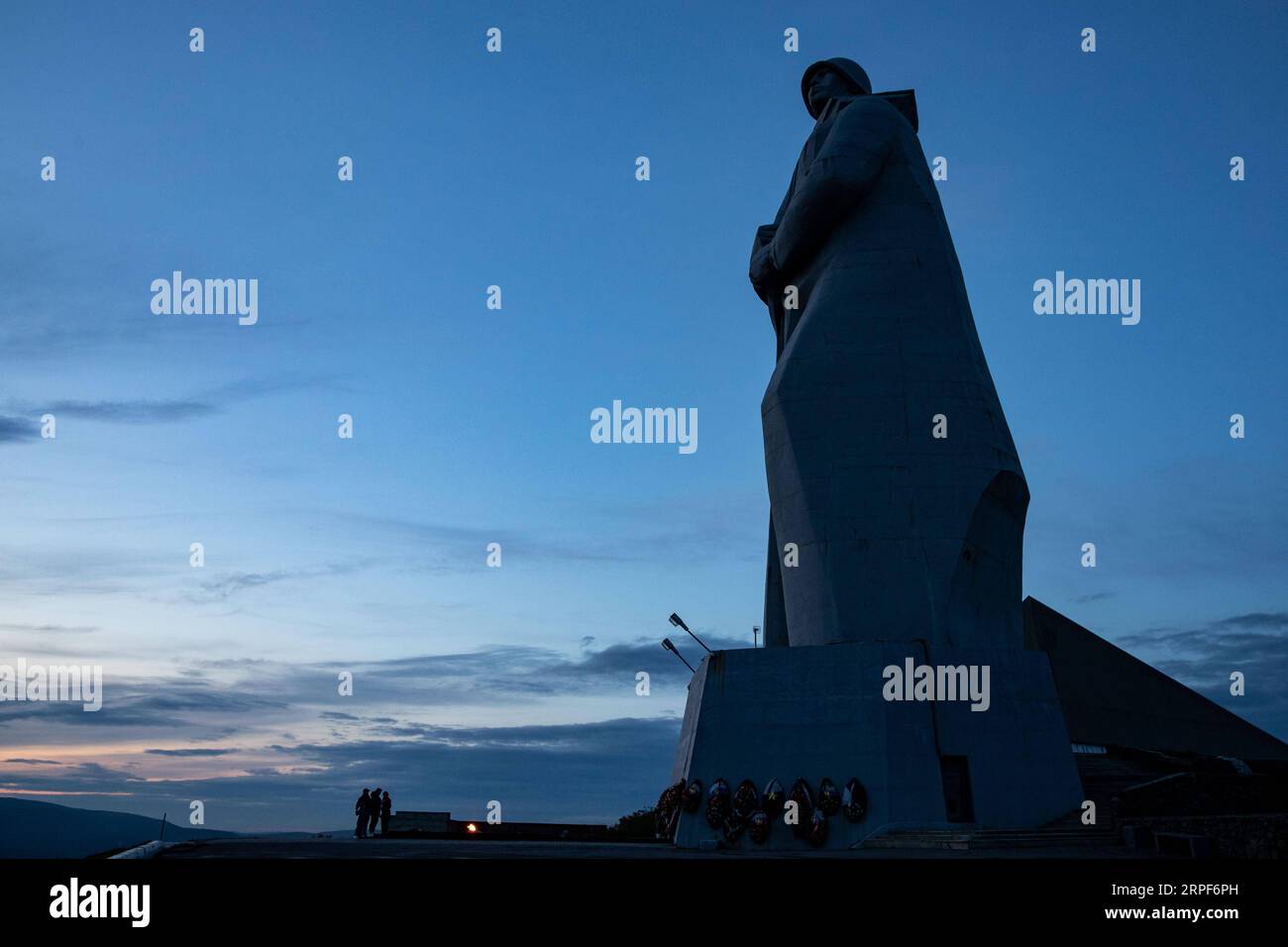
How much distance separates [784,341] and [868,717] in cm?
818

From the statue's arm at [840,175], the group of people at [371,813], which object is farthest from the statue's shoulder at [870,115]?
the group of people at [371,813]

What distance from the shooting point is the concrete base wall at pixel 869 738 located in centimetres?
1820

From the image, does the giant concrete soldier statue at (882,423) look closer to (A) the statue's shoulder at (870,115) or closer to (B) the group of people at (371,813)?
(A) the statue's shoulder at (870,115)

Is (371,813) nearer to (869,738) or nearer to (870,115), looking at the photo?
(869,738)

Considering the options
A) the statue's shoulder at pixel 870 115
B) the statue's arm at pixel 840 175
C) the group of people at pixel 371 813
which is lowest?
the group of people at pixel 371 813

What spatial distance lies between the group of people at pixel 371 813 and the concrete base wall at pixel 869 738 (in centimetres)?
808

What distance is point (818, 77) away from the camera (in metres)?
24.3

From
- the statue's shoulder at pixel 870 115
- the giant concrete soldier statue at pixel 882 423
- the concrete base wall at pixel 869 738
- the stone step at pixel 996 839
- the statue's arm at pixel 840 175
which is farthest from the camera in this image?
the statue's shoulder at pixel 870 115

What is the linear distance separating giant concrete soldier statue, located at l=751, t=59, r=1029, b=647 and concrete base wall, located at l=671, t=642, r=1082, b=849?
3.26 feet

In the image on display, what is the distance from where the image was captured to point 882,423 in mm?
20625

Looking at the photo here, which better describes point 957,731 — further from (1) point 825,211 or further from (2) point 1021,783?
(1) point 825,211

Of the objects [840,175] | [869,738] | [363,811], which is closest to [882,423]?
[840,175]

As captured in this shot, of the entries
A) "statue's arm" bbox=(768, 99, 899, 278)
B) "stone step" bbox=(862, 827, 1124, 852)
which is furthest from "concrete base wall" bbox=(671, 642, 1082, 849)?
"statue's arm" bbox=(768, 99, 899, 278)
